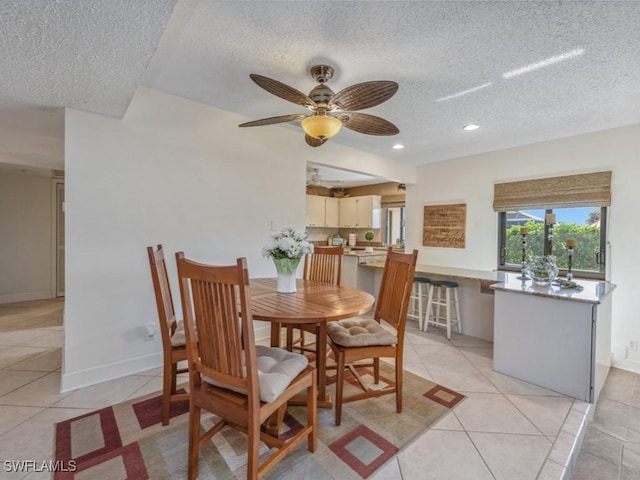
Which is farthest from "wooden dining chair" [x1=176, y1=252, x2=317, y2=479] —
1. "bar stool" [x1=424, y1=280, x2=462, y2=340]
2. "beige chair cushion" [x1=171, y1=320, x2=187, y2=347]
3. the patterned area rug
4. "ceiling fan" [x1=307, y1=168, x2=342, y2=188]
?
"ceiling fan" [x1=307, y1=168, x2=342, y2=188]

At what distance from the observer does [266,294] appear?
2.11 meters

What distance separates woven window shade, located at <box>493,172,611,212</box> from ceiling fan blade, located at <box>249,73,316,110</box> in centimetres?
306

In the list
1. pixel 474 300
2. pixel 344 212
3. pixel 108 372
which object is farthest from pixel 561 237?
pixel 108 372

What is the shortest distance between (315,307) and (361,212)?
4888 mm

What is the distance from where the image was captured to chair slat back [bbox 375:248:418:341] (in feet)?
6.37

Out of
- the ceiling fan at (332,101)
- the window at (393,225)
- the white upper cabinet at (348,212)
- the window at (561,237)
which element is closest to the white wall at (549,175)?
the window at (561,237)

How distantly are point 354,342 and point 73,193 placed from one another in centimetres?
232

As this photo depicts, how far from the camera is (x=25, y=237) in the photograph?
192 inches

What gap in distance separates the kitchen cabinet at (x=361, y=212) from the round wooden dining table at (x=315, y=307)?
405cm

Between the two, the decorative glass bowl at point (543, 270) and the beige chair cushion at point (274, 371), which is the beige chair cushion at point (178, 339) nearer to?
the beige chair cushion at point (274, 371)

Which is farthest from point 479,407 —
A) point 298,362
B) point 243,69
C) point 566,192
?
point 243,69

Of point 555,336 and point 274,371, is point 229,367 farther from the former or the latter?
point 555,336

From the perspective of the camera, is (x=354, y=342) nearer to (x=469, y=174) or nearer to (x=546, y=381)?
(x=546, y=381)

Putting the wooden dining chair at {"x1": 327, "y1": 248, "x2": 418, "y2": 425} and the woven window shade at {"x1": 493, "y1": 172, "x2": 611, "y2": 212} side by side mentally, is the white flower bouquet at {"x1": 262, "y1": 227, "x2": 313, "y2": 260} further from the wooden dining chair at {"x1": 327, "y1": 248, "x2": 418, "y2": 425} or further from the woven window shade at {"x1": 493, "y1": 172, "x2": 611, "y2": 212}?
the woven window shade at {"x1": 493, "y1": 172, "x2": 611, "y2": 212}
